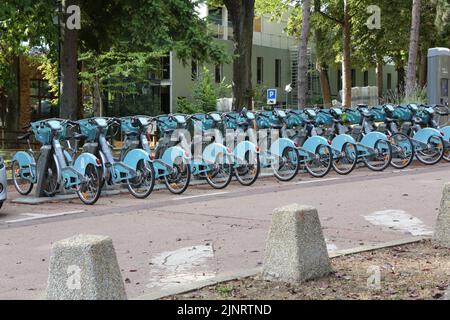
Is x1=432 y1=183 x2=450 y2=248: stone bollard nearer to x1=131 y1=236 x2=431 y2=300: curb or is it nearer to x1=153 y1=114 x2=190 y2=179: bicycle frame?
x1=131 y1=236 x2=431 y2=300: curb

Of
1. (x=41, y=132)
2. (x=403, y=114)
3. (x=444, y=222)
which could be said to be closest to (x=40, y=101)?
(x=403, y=114)

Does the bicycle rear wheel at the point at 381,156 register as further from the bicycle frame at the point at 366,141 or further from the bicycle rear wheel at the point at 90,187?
the bicycle rear wheel at the point at 90,187

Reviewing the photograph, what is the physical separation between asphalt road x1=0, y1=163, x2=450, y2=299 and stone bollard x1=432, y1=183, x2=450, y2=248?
97 cm

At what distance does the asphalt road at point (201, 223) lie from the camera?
6477 millimetres

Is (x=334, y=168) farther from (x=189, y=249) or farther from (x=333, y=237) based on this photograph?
(x=189, y=249)

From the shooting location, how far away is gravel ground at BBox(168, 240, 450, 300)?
4.96 metres

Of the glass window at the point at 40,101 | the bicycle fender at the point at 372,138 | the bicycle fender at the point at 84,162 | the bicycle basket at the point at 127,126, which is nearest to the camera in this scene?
the bicycle fender at the point at 84,162

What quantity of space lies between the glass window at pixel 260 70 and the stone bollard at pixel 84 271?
156ft

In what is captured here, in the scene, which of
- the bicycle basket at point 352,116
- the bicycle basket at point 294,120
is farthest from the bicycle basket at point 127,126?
the bicycle basket at point 352,116

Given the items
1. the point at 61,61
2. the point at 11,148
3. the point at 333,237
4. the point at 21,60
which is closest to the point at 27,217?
the point at 333,237

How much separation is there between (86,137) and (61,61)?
24.8ft

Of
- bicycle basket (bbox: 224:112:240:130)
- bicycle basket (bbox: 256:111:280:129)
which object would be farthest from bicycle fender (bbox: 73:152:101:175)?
bicycle basket (bbox: 256:111:280:129)

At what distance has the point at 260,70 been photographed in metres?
51.8

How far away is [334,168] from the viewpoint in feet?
47.5
